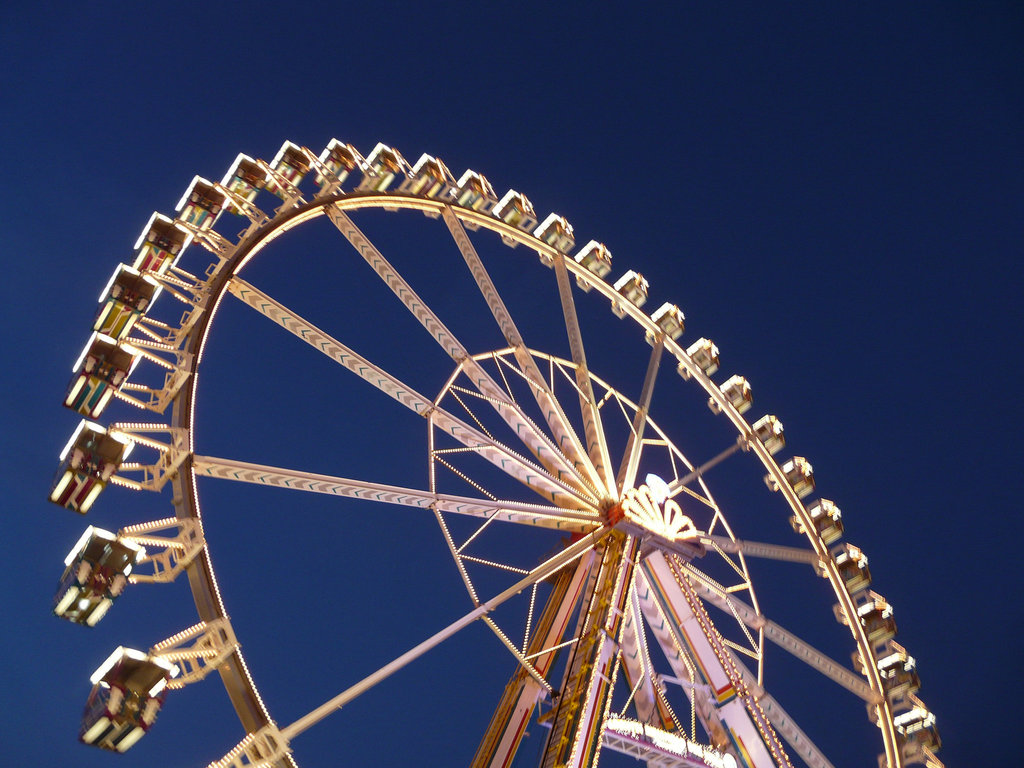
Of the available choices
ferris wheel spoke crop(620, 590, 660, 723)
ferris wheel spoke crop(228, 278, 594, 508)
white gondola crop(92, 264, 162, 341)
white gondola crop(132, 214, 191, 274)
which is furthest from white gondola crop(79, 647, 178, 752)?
ferris wheel spoke crop(620, 590, 660, 723)

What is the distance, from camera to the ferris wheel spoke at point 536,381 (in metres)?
15.8

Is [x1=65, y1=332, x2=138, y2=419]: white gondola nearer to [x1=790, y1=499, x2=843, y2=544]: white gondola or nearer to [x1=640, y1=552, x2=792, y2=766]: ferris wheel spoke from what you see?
[x1=640, y1=552, x2=792, y2=766]: ferris wheel spoke

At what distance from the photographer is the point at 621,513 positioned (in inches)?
571

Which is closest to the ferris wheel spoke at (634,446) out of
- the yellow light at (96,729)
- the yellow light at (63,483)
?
the yellow light at (63,483)

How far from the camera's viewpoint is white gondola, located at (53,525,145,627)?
9.14 metres

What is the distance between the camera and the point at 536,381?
1634 centimetres

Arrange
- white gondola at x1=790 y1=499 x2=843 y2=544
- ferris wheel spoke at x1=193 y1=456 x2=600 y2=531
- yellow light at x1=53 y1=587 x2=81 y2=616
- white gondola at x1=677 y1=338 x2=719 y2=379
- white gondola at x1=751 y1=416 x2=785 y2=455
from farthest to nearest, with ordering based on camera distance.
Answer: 1. white gondola at x1=677 y1=338 x2=719 y2=379
2. white gondola at x1=751 y1=416 x2=785 y2=455
3. white gondola at x1=790 y1=499 x2=843 y2=544
4. ferris wheel spoke at x1=193 y1=456 x2=600 y2=531
5. yellow light at x1=53 y1=587 x2=81 y2=616

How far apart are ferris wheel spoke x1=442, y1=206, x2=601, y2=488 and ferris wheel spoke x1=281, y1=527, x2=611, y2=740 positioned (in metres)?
1.25

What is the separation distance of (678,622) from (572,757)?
4.67 m

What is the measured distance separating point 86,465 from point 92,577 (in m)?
1.36

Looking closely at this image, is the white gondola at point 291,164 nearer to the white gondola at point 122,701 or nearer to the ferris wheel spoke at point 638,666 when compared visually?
the white gondola at point 122,701

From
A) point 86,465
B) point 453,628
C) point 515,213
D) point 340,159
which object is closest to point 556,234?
point 515,213

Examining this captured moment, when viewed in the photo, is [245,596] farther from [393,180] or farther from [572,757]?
[572,757]

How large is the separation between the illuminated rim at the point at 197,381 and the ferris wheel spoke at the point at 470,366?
0.55m
